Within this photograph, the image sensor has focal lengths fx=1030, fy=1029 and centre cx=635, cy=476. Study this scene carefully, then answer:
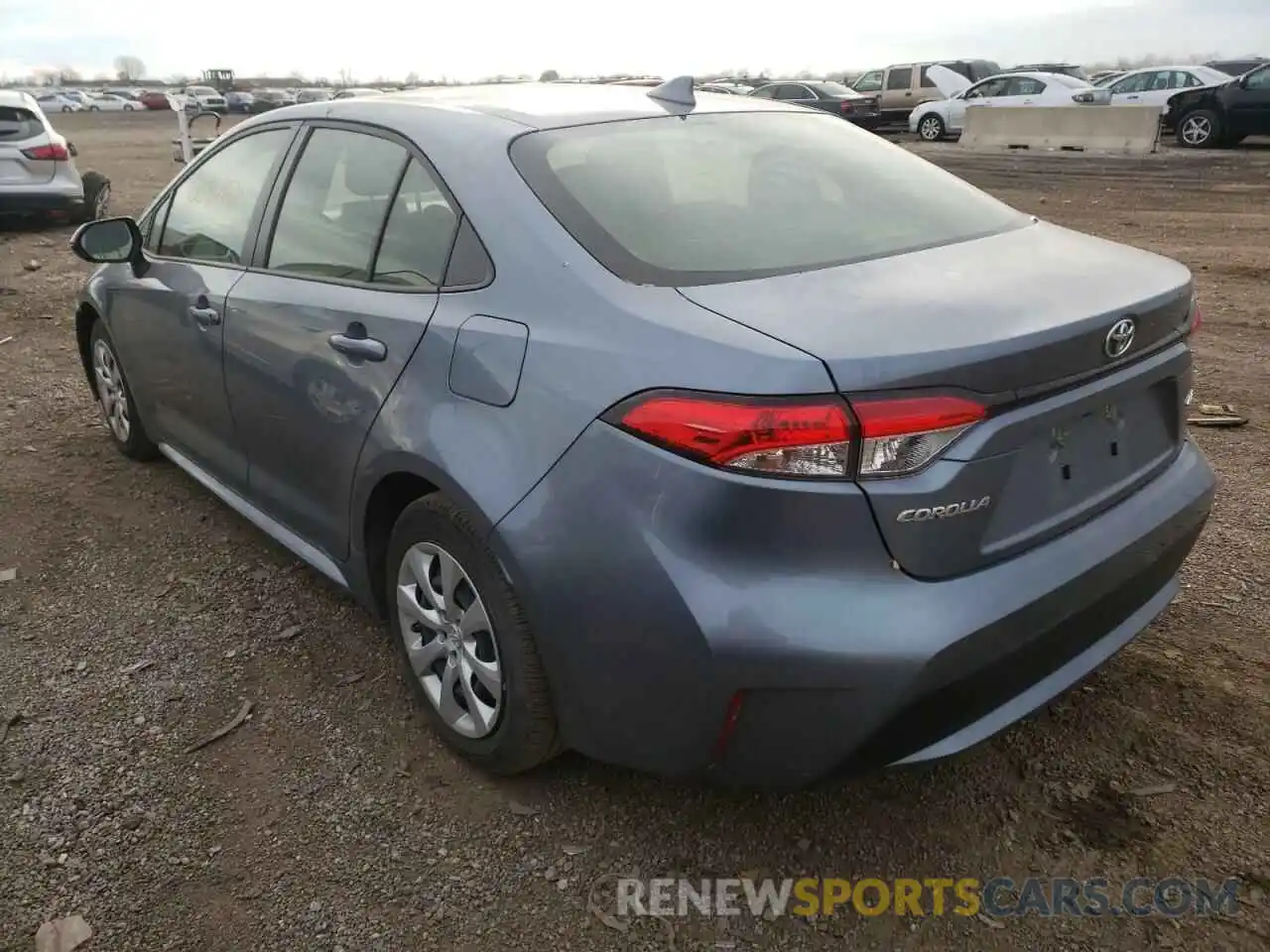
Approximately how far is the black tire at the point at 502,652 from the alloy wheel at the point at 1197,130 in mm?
19878

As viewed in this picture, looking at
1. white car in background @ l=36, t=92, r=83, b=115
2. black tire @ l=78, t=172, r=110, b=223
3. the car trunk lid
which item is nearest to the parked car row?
black tire @ l=78, t=172, r=110, b=223

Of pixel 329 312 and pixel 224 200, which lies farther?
pixel 224 200

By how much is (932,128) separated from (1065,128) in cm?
492

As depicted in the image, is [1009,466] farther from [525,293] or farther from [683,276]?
[525,293]

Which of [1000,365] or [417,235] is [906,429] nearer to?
[1000,365]

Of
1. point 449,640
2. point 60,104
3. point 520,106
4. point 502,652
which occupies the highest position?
point 520,106

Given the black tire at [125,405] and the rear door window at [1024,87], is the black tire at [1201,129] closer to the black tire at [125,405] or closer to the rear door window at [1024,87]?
the rear door window at [1024,87]

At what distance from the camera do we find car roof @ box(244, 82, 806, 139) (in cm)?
275

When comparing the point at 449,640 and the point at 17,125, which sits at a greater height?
the point at 17,125

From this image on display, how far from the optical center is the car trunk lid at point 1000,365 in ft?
6.21

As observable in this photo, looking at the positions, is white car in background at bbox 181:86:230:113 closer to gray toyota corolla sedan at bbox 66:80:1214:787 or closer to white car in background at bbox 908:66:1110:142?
white car in background at bbox 908:66:1110:142

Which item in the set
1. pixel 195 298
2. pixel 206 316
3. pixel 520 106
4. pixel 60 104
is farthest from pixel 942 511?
pixel 60 104

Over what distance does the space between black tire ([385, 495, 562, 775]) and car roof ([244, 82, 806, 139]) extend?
100 centimetres

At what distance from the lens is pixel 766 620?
6.28ft
